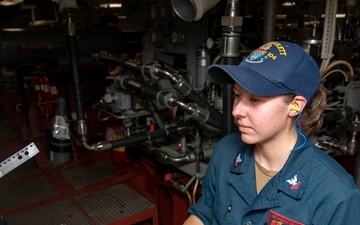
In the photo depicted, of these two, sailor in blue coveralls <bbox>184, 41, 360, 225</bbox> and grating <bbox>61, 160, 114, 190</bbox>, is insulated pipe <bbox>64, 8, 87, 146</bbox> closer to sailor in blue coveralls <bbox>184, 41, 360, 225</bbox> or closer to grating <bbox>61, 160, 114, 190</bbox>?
grating <bbox>61, 160, 114, 190</bbox>

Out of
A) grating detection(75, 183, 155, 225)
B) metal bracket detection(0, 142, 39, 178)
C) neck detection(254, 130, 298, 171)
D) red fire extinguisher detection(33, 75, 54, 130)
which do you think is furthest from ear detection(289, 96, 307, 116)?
red fire extinguisher detection(33, 75, 54, 130)

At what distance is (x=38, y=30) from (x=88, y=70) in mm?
1545

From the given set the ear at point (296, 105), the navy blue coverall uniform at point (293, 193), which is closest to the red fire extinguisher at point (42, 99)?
the navy blue coverall uniform at point (293, 193)

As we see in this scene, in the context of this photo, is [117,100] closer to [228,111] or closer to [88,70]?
[228,111]

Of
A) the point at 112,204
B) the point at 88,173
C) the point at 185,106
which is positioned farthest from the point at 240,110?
the point at 88,173

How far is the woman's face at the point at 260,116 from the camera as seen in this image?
0.96 metres

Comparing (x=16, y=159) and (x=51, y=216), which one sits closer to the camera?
(x=16, y=159)

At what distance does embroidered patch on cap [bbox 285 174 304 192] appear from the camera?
0.98 meters

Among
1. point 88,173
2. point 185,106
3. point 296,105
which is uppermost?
point 296,105

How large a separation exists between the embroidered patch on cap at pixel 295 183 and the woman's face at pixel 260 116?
141 millimetres

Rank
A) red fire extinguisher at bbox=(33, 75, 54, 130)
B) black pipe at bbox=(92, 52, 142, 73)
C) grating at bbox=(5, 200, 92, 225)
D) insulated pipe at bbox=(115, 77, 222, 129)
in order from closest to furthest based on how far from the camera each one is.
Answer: insulated pipe at bbox=(115, 77, 222, 129), grating at bbox=(5, 200, 92, 225), black pipe at bbox=(92, 52, 142, 73), red fire extinguisher at bbox=(33, 75, 54, 130)

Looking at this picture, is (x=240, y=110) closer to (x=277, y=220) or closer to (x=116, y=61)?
(x=277, y=220)

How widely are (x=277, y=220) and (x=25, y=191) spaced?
209 centimetres

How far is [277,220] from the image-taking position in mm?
992
